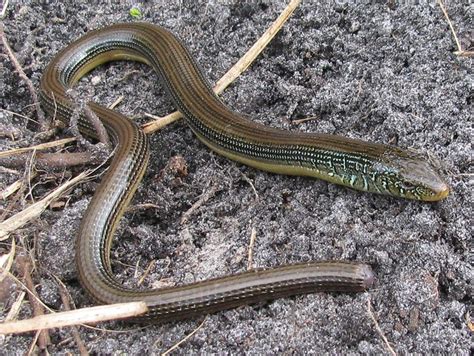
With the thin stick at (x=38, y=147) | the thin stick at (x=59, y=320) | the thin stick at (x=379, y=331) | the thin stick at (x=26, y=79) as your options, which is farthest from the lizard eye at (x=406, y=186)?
the thin stick at (x=26, y=79)

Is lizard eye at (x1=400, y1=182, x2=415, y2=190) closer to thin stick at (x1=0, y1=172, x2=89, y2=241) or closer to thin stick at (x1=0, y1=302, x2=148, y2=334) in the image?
thin stick at (x1=0, y1=302, x2=148, y2=334)

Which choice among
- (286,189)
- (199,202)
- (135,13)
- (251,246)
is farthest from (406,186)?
(135,13)

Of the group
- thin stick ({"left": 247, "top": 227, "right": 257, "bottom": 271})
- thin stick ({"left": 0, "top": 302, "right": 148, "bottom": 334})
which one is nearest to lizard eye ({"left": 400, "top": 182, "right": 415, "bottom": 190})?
thin stick ({"left": 247, "top": 227, "right": 257, "bottom": 271})

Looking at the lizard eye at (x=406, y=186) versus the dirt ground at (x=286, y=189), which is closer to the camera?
the dirt ground at (x=286, y=189)

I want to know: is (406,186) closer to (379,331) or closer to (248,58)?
(379,331)

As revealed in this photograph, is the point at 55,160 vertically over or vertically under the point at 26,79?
under

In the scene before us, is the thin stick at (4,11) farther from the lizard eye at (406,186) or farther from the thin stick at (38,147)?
the lizard eye at (406,186)

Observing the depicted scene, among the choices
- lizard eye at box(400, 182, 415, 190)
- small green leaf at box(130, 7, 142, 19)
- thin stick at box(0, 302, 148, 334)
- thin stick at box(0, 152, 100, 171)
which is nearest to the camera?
thin stick at box(0, 302, 148, 334)
